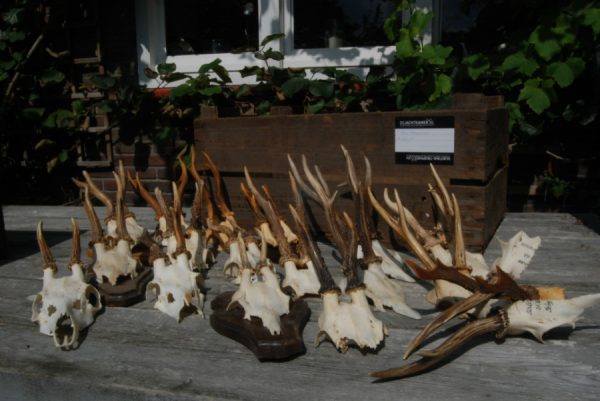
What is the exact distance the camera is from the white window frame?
10.2ft

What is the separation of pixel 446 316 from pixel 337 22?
2773 millimetres

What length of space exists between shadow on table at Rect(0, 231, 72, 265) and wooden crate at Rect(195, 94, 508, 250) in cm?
66

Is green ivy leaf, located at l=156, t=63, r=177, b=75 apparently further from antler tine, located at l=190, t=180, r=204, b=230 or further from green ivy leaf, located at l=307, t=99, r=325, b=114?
antler tine, located at l=190, t=180, r=204, b=230

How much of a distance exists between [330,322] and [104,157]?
3.07m

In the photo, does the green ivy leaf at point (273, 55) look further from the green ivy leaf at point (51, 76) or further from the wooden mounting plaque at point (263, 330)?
the wooden mounting plaque at point (263, 330)

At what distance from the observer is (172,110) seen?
328 centimetres

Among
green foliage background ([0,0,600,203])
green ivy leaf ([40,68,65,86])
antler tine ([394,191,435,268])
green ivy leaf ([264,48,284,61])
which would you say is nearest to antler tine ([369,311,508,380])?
antler tine ([394,191,435,268])

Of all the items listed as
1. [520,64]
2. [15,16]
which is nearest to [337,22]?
[520,64]

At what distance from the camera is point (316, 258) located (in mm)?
1098

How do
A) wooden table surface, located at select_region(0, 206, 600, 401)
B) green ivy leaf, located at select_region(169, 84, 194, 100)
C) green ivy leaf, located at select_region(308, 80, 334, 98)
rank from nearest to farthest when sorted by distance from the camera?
wooden table surface, located at select_region(0, 206, 600, 401)
green ivy leaf, located at select_region(308, 80, 334, 98)
green ivy leaf, located at select_region(169, 84, 194, 100)

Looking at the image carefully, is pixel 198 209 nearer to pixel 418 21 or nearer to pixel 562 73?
pixel 418 21

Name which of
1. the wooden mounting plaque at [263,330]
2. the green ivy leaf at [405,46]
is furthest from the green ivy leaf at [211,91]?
the wooden mounting plaque at [263,330]

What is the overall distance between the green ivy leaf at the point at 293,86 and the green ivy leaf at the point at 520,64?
106cm

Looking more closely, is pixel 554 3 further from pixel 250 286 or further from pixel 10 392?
pixel 10 392
